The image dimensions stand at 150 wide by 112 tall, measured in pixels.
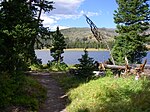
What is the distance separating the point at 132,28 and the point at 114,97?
31.3 metres

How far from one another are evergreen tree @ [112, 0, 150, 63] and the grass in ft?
86.0

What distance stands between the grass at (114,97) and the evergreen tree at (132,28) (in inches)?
1032

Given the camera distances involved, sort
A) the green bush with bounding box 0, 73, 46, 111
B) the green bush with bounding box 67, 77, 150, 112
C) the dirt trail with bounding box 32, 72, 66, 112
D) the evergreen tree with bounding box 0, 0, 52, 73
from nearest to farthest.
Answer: the green bush with bounding box 67, 77, 150, 112 → the green bush with bounding box 0, 73, 46, 111 → the dirt trail with bounding box 32, 72, 66, 112 → the evergreen tree with bounding box 0, 0, 52, 73

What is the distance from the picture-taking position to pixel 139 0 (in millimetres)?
47062

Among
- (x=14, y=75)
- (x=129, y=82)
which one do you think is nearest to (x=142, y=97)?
(x=129, y=82)

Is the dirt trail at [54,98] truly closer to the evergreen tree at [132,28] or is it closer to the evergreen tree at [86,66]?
the evergreen tree at [86,66]

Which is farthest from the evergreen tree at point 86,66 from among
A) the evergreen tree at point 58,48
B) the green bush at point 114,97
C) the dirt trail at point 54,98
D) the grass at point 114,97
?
the evergreen tree at point 58,48

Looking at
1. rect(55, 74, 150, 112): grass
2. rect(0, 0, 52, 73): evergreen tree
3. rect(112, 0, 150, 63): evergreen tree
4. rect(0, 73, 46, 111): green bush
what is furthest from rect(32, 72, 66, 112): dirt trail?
rect(112, 0, 150, 63): evergreen tree

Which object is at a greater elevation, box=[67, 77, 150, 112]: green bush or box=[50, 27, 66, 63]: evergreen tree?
box=[50, 27, 66, 63]: evergreen tree

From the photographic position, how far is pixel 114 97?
17.4 m

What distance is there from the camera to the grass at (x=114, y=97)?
49.4 feet

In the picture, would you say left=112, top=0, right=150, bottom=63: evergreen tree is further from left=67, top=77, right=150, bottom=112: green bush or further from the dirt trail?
left=67, top=77, right=150, bottom=112: green bush

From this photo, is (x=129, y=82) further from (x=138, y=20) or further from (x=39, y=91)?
(x=138, y=20)

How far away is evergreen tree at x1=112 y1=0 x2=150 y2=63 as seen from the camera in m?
46.8
